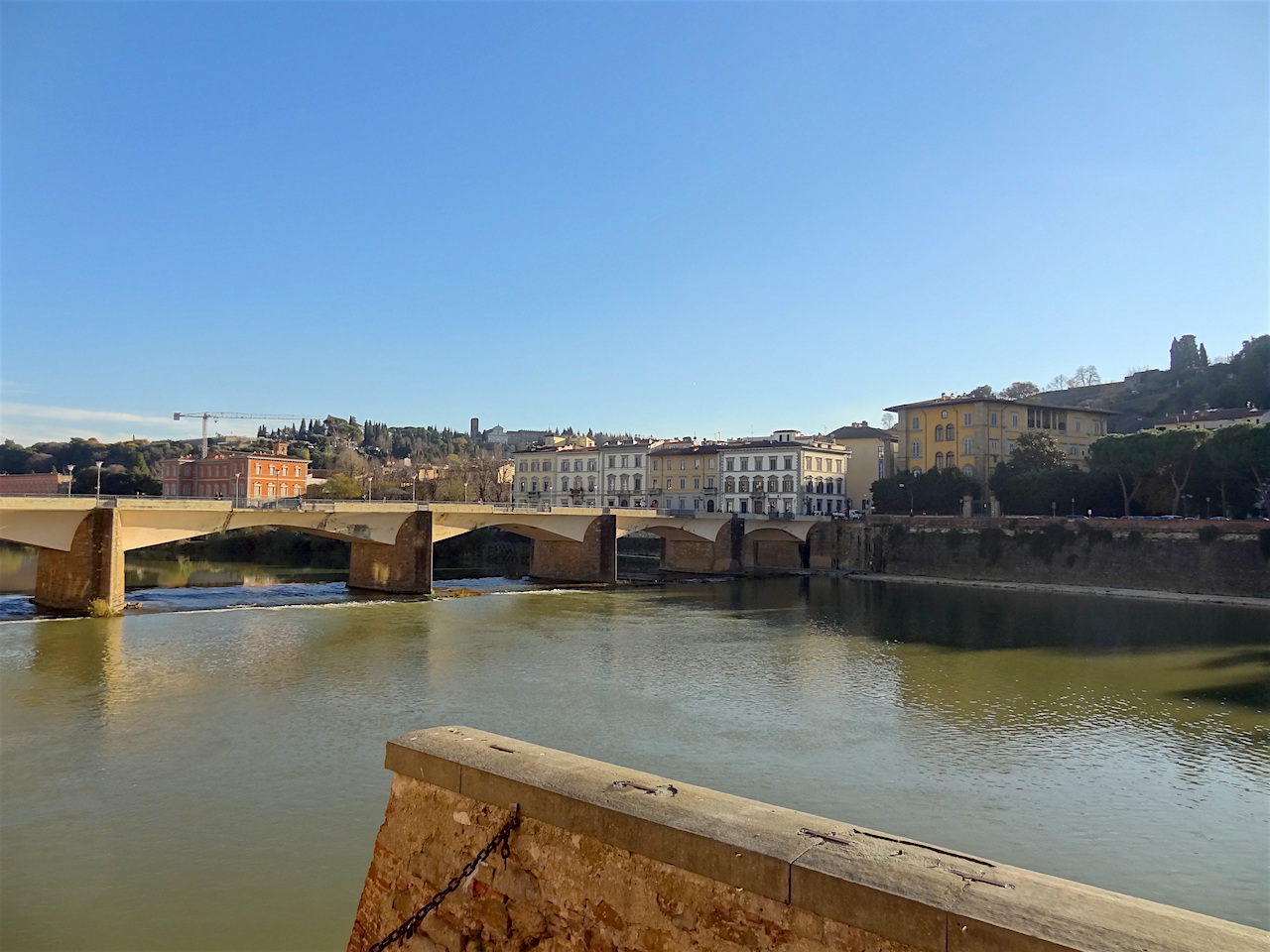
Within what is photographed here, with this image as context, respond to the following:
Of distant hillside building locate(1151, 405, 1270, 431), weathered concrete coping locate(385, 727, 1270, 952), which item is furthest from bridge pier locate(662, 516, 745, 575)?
weathered concrete coping locate(385, 727, 1270, 952)

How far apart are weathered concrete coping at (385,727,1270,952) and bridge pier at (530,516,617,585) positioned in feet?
135

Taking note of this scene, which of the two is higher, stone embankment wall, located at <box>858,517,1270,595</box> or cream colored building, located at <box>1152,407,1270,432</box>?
cream colored building, located at <box>1152,407,1270,432</box>

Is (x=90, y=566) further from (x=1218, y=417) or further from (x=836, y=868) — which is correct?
(x=1218, y=417)

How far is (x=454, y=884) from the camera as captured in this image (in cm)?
505

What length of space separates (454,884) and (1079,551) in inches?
1878

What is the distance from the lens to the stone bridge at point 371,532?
28891mm

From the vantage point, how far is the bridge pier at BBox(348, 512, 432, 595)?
127 ft

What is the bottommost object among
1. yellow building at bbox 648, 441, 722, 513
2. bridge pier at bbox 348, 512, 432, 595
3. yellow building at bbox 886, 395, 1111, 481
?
bridge pier at bbox 348, 512, 432, 595

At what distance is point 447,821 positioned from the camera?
5262mm

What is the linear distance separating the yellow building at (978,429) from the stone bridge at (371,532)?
36.0ft

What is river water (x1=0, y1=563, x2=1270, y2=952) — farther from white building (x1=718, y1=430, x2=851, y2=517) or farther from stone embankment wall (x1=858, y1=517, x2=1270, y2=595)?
white building (x1=718, y1=430, x2=851, y2=517)

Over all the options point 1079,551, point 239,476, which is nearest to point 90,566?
point 239,476

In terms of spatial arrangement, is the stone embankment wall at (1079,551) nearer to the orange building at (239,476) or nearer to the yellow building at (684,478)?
the yellow building at (684,478)

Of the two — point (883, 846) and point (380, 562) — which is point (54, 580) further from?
point (883, 846)
